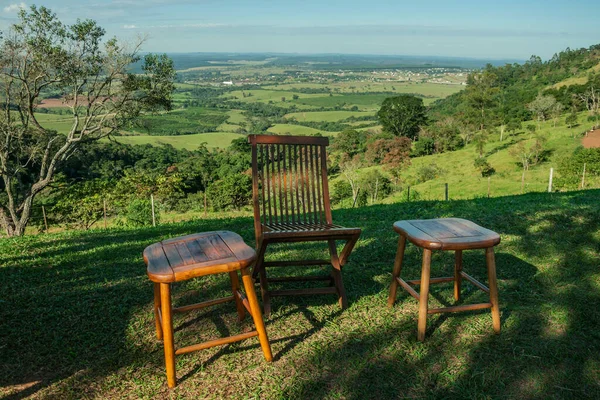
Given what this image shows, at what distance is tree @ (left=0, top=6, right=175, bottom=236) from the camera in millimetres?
14508

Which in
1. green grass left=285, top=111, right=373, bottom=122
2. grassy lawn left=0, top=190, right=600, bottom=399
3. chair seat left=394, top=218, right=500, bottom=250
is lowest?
green grass left=285, top=111, right=373, bottom=122

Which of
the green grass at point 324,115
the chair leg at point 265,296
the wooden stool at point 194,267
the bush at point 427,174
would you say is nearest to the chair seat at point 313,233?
the wooden stool at point 194,267

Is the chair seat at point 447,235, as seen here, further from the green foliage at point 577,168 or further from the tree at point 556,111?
the tree at point 556,111

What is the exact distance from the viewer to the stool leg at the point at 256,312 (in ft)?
9.14

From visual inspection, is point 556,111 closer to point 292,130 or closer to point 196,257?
point 292,130

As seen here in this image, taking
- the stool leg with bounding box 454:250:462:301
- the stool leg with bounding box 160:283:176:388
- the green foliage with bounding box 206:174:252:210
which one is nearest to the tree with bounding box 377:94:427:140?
the green foliage with bounding box 206:174:252:210

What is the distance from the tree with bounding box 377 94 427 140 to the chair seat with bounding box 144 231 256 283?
64.2 m

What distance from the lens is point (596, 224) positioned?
551 cm

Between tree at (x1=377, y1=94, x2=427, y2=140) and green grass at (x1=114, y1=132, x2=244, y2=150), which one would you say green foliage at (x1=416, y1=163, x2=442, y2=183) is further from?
green grass at (x1=114, y1=132, x2=244, y2=150)

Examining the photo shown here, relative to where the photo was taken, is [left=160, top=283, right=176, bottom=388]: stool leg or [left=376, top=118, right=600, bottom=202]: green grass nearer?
[left=160, top=283, right=176, bottom=388]: stool leg

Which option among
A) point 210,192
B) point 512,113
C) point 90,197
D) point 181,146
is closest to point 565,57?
point 512,113

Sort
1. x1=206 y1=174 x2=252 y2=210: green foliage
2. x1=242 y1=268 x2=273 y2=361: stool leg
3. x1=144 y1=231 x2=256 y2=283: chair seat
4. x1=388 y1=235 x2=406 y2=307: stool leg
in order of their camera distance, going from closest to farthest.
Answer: x1=144 y1=231 x2=256 y2=283: chair seat < x1=242 y1=268 x2=273 y2=361: stool leg < x1=388 y1=235 x2=406 y2=307: stool leg < x1=206 y1=174 x2=252 y2=210: green foliage

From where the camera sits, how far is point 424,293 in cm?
301

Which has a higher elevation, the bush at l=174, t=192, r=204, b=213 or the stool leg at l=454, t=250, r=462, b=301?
the stool leg at l=454, t=250, r=462, b=301
